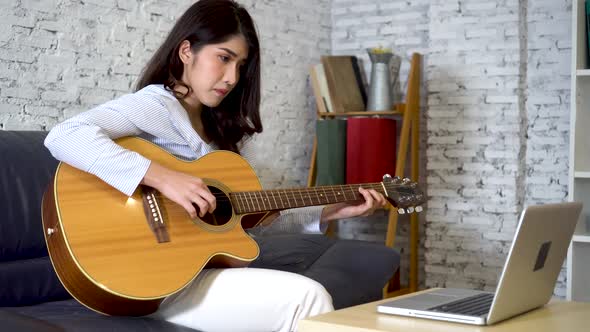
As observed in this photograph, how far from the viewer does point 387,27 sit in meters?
4.43

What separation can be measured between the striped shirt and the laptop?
666mm

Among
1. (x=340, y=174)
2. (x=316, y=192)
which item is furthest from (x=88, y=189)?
(x=340, y=174)

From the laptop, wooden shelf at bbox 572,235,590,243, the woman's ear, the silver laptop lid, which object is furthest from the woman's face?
wooden shelf at bbox 572,235,590,243

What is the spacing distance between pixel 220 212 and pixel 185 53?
1.62 feet

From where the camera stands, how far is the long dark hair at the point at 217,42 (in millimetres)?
2209

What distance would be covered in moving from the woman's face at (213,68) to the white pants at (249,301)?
55cm

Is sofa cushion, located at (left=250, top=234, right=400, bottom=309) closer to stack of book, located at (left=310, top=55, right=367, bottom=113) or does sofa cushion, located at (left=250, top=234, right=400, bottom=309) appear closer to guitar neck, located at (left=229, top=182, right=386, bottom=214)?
guitar neck, located at (left=229, top=182, right=386, bottom=214)

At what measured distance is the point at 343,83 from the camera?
14.0 feet

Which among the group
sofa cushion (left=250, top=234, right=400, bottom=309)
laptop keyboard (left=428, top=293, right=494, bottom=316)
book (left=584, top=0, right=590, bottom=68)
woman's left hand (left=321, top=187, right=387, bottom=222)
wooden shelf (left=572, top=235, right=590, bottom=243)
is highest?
book (left=584, top=0, right=590, bottom=68)

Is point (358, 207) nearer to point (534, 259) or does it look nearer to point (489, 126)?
point (534, 259)

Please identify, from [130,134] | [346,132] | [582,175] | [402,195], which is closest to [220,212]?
[130,134]

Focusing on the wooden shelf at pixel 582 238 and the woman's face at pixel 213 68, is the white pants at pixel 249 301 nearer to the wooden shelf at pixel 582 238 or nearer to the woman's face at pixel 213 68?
the woman's face at pixel 213 68

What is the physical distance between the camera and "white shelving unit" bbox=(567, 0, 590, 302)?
3.44 metres

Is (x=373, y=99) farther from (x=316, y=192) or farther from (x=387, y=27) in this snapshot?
(x=316, y=192)
